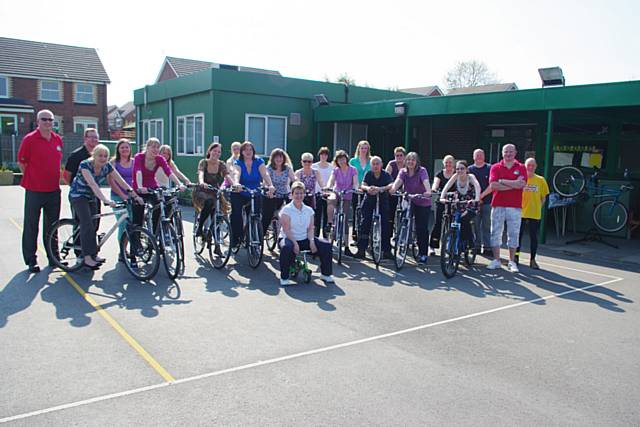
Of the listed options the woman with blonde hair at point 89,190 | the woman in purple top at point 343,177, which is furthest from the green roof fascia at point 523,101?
the woman with blonde hair at point 89,190

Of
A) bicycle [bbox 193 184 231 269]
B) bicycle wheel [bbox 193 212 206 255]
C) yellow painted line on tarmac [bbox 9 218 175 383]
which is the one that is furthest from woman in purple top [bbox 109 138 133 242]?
yellow painted line on tarmac [bbox 9 218 175 383]

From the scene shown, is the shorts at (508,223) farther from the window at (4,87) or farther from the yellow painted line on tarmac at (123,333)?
the window at (4,87)

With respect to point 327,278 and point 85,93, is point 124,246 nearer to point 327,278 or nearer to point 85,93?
point 327,278

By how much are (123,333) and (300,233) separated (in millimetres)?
2786

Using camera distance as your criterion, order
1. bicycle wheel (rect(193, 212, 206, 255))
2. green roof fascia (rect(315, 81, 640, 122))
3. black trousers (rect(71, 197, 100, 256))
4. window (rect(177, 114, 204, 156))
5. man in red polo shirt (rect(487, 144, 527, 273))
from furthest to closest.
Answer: window (rect(177, 114, 204, 156)) → green roof fascia (rect(315, 81, 640, 122)) → bicycle wheel (rect(193, 212, 206, 255)) → man in red polo shirt (rect(487, 144, 527, 273)) → black trousers (rect(71, 197, 100, 256))

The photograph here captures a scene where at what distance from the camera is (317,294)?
674cm

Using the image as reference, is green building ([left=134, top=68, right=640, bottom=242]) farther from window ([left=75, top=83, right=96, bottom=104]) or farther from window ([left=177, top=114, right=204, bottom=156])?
window ([left=75, top=83, right=96, bottom=104])

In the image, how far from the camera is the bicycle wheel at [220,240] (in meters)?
8.00

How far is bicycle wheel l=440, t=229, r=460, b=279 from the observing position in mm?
7738

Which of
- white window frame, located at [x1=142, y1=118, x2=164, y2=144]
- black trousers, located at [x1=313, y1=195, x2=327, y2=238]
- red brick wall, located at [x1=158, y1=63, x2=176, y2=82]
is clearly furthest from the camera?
red brick wall, located at [x1=158, y1=63, x2=176, y2=82]

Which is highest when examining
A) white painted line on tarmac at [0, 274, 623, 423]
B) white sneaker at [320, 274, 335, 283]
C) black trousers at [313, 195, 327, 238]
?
black trousers at [313, 195, 327, 238]

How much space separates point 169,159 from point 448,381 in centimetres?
641

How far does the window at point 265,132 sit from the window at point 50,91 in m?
26.5

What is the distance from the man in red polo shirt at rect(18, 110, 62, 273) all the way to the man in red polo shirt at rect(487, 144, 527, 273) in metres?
6.26
